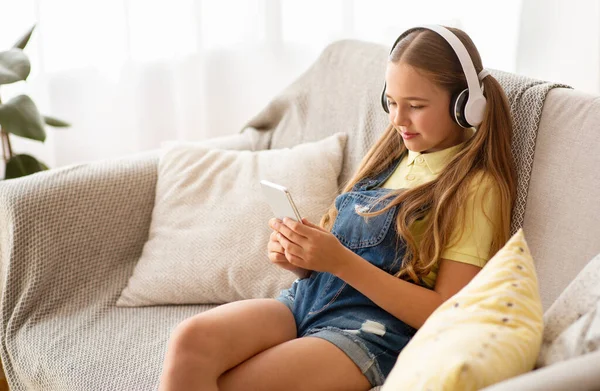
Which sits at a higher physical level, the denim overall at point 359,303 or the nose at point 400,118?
the nose at point 400,118

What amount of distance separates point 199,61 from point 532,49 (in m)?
1.08

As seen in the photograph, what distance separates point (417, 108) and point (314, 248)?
1.03ft

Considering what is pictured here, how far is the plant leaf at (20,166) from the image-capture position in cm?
209

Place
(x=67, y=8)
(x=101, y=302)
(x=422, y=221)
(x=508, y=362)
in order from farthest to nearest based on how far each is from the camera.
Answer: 1. (x=67, y=8)
2. (x=101, y=302)
3. (x=422, y=221)
4. (x=508, y=362)

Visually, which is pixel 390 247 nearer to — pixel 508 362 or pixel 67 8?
pixel 508 362

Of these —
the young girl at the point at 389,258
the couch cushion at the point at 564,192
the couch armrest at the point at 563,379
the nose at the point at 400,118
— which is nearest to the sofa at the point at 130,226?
the couch cushion at the point at 564,192

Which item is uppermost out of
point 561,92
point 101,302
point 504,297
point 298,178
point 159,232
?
point 561,92

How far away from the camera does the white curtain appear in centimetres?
236

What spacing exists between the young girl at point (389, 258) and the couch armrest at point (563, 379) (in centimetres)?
44

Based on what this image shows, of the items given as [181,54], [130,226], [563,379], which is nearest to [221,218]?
[130,226]

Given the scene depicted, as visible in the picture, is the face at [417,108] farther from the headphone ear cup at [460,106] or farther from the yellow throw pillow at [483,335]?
the yellow throw pillow at [483,335]

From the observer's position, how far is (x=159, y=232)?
1819 millimetres

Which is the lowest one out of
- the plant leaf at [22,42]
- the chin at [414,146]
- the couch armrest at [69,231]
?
the couch armrest at [69,231]

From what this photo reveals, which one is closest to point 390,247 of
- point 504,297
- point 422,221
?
point 422,221
